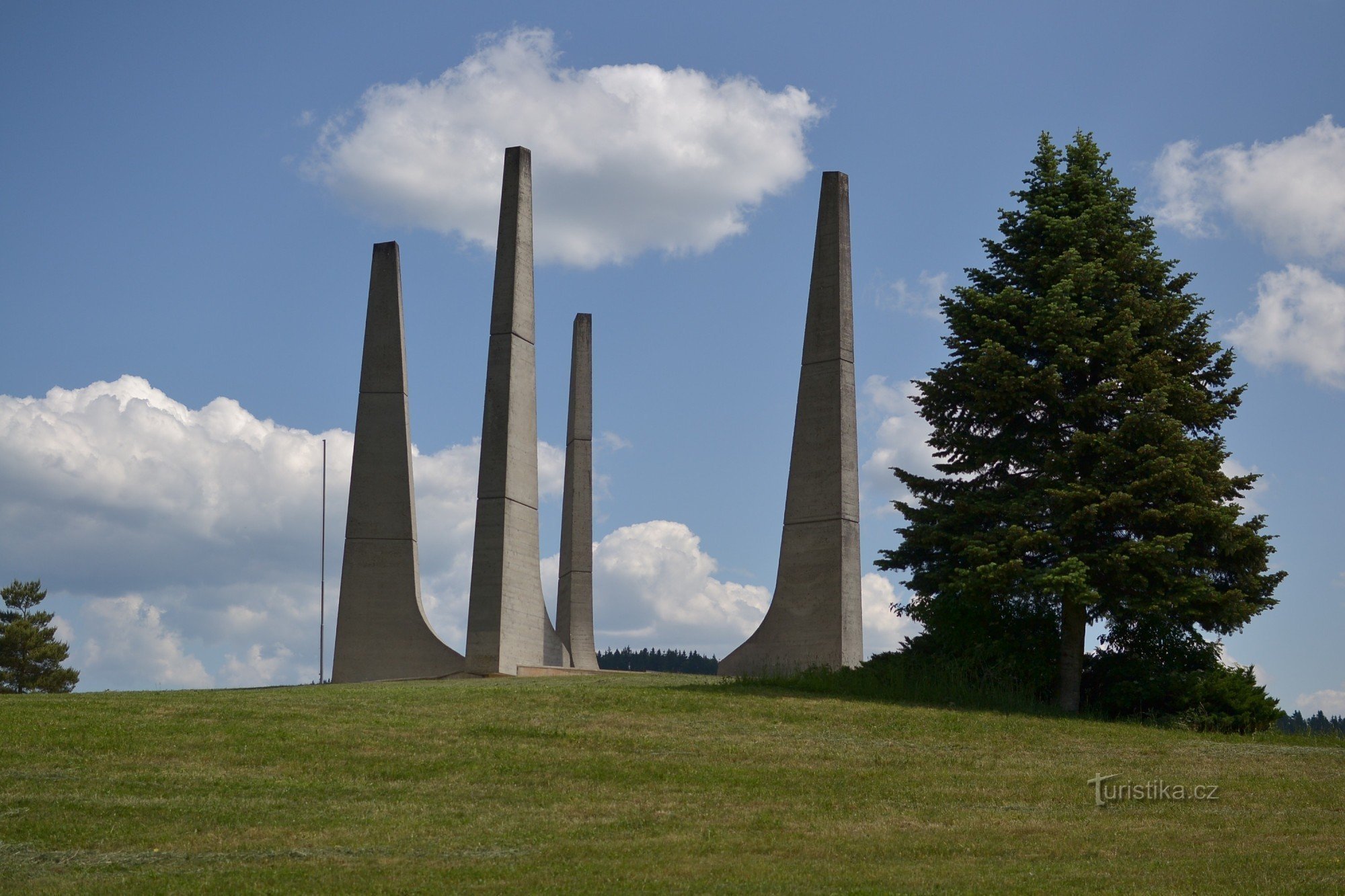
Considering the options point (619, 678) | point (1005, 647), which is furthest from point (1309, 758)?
point (619, 678)

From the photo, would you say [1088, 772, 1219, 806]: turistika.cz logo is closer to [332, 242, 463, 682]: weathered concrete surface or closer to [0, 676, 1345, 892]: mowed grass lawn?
[0, 676, 1345, 892]: mowed grass lawn

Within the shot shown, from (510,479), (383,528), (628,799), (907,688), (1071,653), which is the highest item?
(510,479)

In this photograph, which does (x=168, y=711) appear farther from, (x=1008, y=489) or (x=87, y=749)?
(x=1008, y=489)

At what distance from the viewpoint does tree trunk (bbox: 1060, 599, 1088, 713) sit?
23.2 m

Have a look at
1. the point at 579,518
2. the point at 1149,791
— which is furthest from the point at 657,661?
the point at 1149,791

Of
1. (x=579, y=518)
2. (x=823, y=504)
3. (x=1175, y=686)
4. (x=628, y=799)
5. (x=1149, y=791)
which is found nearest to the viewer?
(x=628, y=799)

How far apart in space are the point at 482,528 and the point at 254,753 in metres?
13.3

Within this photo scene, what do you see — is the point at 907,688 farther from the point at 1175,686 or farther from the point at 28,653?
the point at 28,653

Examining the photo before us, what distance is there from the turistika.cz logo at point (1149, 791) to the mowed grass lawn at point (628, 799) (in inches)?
6.8

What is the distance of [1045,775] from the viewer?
16281 mm

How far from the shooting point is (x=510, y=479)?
29.1 m

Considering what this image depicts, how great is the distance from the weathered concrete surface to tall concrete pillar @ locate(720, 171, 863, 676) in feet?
24.3

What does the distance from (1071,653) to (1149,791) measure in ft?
26.6

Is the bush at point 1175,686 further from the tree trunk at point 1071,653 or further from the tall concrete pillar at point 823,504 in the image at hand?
the tall concrete pillar at point 823,504
